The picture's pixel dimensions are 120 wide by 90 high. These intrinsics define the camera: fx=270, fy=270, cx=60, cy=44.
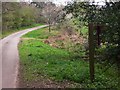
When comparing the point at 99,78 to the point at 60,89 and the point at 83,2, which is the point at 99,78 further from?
the point at 83,2

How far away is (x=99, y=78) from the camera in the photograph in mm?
9930

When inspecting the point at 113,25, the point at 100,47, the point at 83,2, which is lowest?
the point at 100,47

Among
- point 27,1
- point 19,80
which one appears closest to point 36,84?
point 19,80

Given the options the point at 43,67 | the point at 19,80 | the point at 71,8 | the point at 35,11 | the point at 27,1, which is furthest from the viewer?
the point at 35,11

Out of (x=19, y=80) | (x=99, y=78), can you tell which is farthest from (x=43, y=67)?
(x=99, y=78)

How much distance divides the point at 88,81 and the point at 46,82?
61.0 inches

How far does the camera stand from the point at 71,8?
16422 millimetres

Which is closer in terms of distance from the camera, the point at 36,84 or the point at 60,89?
the point at 60,89

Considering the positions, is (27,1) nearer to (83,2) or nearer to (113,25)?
(83,2)

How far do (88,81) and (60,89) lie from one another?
1.22m

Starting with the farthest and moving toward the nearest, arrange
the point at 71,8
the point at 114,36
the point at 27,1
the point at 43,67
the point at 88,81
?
the point at 27,1, the point at 71,8, the point at 43,67, the point at 88,81, the point at 114,36

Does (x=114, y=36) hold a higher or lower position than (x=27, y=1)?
lower

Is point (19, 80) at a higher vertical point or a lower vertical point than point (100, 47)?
lower

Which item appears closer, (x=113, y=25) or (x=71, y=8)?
(x=113, y=25)
